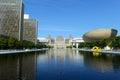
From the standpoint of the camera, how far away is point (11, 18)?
164 meters

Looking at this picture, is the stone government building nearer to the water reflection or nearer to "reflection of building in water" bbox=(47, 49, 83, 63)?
"reflection of building in water" bbox=(47, 49, 83, 63)

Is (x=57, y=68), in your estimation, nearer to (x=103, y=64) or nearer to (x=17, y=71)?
(x=17, y=71)

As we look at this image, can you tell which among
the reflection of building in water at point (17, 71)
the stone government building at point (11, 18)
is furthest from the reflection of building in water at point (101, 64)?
the stone government building at point (11, 18)

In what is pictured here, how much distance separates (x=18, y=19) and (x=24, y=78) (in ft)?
504

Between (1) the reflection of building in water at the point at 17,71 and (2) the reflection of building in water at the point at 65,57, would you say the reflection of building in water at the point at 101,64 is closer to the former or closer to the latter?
(2) the reflection of building in water at the point at 65,57

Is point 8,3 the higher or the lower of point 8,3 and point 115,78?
the higher

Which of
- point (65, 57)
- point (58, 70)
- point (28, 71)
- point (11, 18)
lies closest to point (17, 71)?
point (28, 71)

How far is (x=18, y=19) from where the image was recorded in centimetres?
16462

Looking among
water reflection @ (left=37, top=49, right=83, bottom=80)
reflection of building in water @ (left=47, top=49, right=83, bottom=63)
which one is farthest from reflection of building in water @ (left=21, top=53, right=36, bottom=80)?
reflection of building in water @ (left=47, top=49, right=83, bottom=63)

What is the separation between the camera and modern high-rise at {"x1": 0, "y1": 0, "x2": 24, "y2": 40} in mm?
161625

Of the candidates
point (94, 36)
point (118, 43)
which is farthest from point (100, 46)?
point (94, 36)

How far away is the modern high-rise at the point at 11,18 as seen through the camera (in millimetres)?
161625

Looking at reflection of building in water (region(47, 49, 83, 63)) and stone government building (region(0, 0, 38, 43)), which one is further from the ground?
stone government building (region(0, 0, 38, 43))

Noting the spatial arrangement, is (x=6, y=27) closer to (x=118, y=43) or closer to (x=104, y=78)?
(x=118, y=43)
